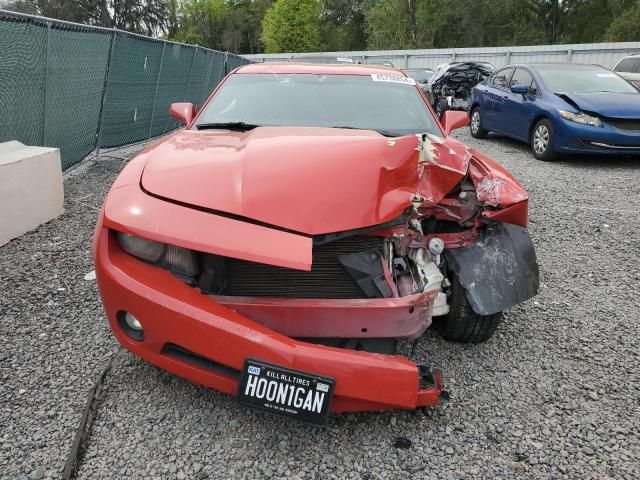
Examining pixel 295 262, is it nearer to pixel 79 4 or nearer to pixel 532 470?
pixel 532 470

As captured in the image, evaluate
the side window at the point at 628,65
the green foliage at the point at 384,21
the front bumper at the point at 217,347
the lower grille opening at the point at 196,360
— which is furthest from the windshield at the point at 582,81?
A: the green foliage at the point at 384,21

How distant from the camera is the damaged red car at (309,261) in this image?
1.89 meters

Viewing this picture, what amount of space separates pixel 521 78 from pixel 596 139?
2.25 meters

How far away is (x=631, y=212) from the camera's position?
217 inches

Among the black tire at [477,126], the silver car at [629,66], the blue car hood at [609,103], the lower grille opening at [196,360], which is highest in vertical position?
the silver car at [629,66]

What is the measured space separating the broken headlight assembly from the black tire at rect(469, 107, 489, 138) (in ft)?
30.8

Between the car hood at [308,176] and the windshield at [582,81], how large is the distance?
6.70 m

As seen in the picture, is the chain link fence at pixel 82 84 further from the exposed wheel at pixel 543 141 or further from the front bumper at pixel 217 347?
the exposed wheel at pixel 543 141

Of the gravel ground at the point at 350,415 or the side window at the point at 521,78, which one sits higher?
the side window at the point at 521,78

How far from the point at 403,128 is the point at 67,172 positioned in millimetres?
4546

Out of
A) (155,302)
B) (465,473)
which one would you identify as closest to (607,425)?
(465,473)

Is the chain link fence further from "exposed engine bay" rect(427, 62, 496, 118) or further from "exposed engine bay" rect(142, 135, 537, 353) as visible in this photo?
"exposed engine bay" rect(427, 62, 496, 118)

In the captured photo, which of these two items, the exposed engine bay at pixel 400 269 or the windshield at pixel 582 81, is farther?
the windshield at pixel 582 81

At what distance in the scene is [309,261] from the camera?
184cm
